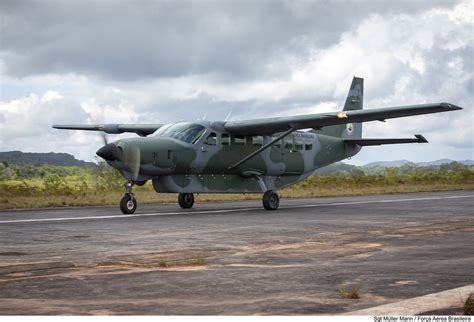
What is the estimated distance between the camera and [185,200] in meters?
24.9

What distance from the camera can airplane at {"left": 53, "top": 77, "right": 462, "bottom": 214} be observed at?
836 inches

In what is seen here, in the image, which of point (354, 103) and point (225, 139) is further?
point (354, 103)

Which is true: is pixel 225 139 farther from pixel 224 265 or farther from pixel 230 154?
pixel 224 265

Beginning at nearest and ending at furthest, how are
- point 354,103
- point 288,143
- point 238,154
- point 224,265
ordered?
1. point 224,265
2. point 238,154
3. point 288,143
4. point 354,103

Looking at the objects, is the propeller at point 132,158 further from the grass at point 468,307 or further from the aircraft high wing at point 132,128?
the grass at point 468,307

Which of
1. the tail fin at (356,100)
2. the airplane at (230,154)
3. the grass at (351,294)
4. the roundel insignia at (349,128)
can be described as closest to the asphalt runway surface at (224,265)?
the grass at (351,294)

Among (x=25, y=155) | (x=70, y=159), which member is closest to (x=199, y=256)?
(x=25, y=155)

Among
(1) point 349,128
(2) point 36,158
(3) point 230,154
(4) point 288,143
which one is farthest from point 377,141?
(2) point 36,158

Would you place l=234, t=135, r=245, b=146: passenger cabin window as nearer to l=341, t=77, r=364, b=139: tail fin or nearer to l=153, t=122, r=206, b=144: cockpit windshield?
l=153, t=122, r=206, b=144: cockpit windshield

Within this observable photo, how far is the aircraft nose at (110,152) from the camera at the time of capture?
804 inches

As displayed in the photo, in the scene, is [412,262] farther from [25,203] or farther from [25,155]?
[25,155]

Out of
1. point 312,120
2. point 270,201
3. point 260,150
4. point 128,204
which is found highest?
point 312,120

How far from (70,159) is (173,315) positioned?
505ft

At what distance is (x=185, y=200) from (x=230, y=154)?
245cm
